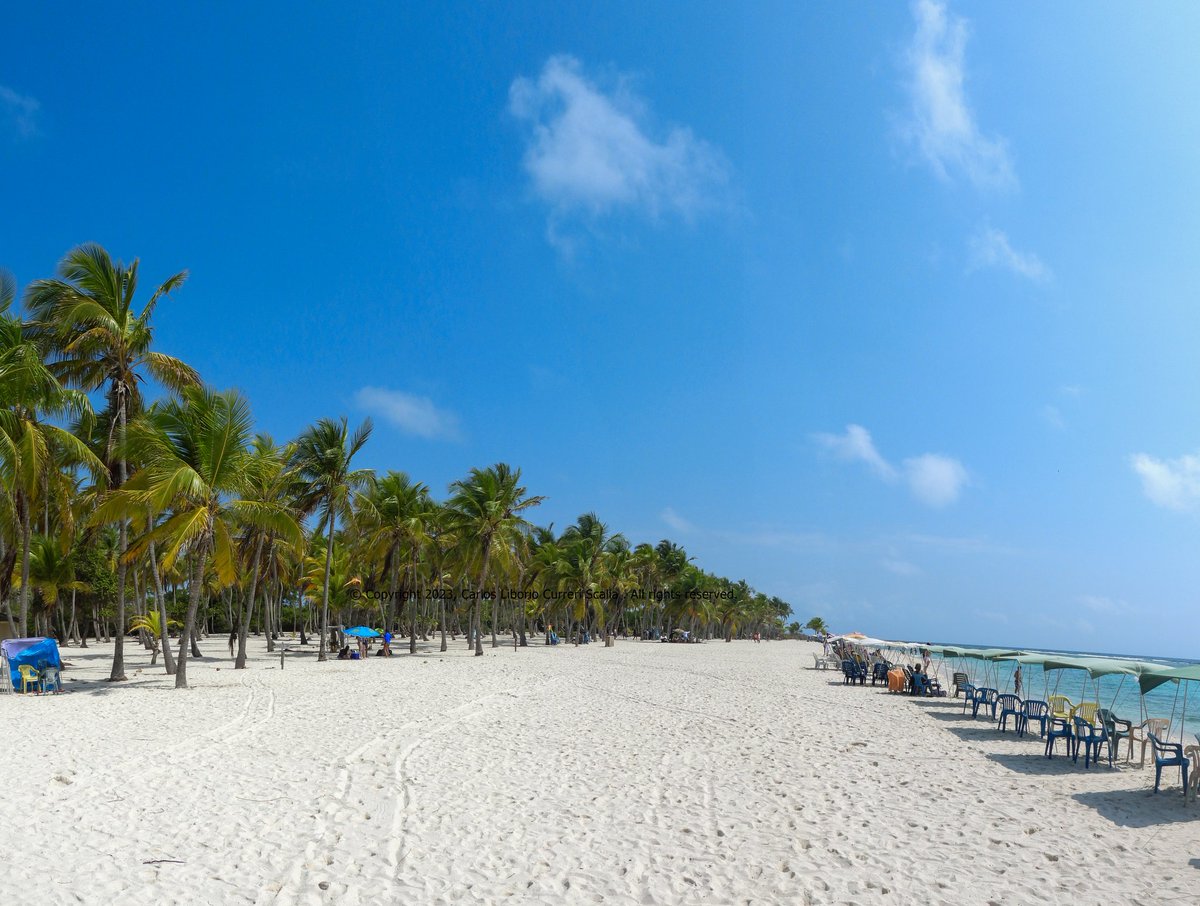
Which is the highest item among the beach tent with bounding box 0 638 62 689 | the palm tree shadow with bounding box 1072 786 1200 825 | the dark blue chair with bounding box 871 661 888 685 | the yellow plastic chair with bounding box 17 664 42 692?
the palm tree shadow with bounding box 1072 786 1200 825

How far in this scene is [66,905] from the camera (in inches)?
203

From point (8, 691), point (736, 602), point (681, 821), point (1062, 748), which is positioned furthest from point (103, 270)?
point (736, 602)

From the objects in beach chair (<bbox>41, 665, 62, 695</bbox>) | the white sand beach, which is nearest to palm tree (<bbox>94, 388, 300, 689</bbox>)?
beach chair (<bbox>41, 665, 62, 695</bbox>)

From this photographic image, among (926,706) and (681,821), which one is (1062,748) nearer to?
(926,706)

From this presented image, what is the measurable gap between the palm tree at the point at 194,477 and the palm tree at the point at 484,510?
16886 millimetres

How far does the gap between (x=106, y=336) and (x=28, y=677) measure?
25.6 feet

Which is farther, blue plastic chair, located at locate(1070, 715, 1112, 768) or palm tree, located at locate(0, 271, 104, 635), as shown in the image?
palm tree, located at locate(0, 271, 104, 635)

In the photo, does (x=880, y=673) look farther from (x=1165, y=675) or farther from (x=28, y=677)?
(x=28, y=677)

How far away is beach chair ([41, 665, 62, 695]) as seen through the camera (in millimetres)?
16484

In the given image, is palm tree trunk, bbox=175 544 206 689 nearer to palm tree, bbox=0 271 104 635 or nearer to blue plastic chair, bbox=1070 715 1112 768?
palm tree, bbox=0 271 104 635

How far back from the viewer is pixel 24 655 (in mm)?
16516

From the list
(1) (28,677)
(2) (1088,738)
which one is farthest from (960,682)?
(1) (28,677)

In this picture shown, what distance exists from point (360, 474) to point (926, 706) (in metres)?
20.5

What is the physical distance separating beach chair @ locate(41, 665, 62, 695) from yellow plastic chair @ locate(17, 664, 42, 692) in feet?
0.37
